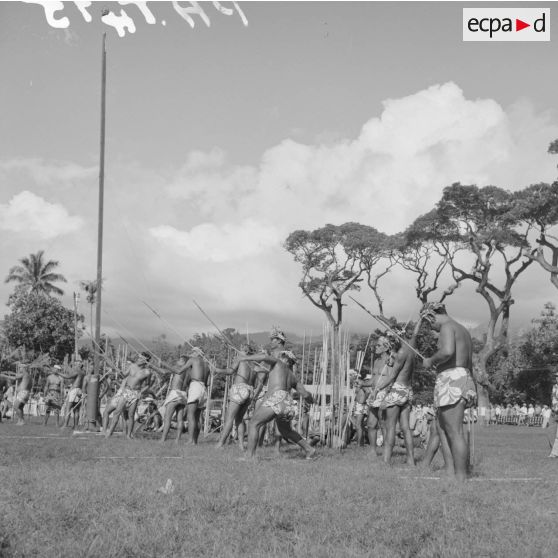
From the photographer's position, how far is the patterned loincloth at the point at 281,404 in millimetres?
10016

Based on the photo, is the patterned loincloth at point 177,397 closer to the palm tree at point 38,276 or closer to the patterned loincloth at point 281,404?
the patterned loincloth at point 281,404

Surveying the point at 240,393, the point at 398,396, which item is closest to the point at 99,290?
the point at 240,393

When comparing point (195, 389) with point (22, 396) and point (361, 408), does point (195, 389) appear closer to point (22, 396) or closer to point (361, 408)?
point (361, 408)

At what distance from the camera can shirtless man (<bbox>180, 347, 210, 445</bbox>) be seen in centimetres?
1339

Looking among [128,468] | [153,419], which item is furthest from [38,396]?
[128,468]

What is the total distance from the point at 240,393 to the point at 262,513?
22.6 ft

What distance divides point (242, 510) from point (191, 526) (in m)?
0.56

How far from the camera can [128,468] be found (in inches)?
315

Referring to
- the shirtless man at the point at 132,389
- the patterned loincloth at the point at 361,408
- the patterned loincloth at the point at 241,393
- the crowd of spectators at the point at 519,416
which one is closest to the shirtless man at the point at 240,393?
the patterned loincloth at the point at 241,393

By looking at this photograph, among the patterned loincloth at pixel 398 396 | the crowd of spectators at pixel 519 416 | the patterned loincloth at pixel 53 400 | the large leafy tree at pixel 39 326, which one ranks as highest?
the large leafy tree at pixel 39 326

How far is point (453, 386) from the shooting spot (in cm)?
809

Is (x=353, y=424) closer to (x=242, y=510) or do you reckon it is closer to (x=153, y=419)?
(x=153, y=419)

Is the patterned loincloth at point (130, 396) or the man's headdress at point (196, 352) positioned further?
the patterned loincloth at point (130, 396)

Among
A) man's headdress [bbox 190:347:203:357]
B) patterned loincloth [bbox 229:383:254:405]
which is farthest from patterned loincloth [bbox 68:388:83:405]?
patterned loincloth [bbox 229:383:254:405]
